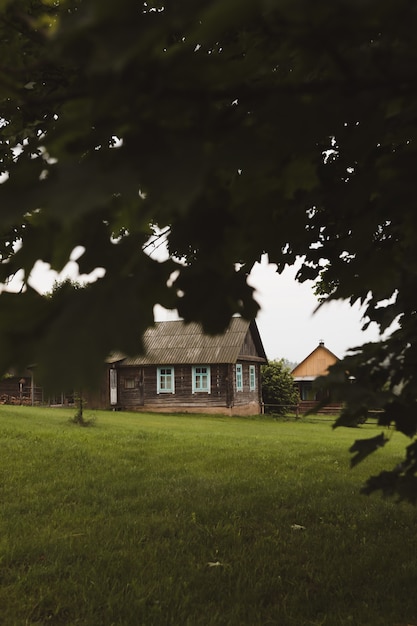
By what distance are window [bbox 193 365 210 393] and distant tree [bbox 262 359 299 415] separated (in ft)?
18.6

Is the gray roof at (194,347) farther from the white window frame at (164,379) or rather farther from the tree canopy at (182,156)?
the tree canopy at (182,156)

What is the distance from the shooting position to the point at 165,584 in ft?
13.2

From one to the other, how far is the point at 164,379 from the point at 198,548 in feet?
84.4

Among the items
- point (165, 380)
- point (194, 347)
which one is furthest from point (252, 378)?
point (165, 380)

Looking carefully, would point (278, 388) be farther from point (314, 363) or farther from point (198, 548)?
point (198, 548)

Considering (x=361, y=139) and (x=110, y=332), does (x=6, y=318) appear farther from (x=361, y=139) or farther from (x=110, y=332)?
(x=361, y=139)

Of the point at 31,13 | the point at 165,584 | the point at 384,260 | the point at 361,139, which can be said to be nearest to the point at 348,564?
the point at 165,584

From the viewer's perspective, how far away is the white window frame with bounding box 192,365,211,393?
2970 centimetres

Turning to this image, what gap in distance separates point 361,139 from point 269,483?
7.44m

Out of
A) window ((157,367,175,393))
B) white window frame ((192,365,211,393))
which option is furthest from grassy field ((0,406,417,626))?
window ((157,367,175,393))

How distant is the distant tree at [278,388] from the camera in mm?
33594

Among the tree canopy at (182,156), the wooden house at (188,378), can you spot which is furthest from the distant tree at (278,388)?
the tree canopy at (182,156)

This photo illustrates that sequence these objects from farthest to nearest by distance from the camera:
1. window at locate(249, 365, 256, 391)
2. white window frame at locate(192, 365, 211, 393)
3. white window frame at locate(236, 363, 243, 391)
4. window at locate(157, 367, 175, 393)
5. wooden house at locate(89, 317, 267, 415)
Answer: window at locate(249, 365, 256, 391) → white window frame at locate(236, 363, 243, 391) → window at locate(157, 367, 175, 393) → white window frame at locate(192, 365, 211, 393) → wooden house at locate(89, 317, 267, 415)

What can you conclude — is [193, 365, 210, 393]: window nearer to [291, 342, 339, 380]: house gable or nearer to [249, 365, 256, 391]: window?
[249, 365, 256, 391]: window
